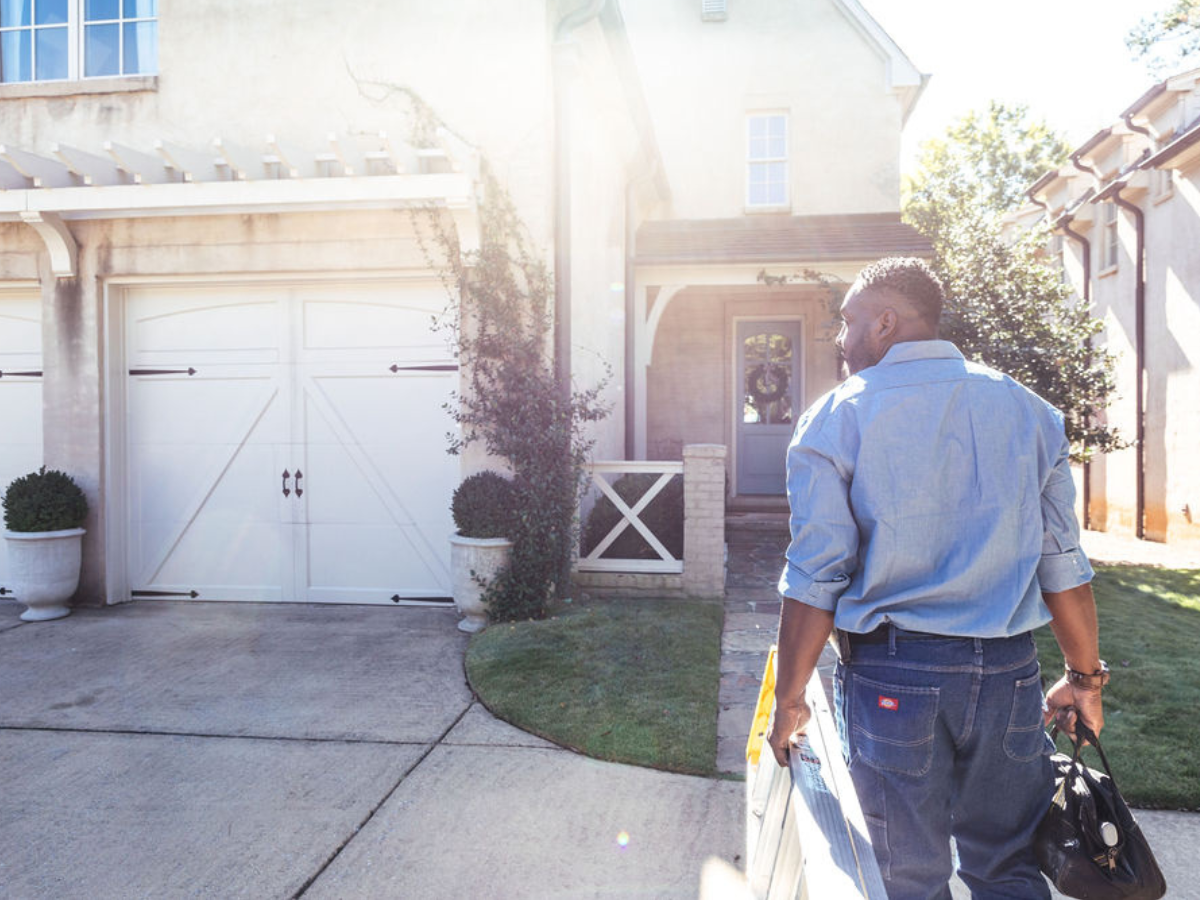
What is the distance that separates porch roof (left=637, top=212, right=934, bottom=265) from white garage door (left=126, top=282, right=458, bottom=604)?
171 inches

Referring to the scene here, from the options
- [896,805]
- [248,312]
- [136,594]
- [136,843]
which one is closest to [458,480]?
[248,312]

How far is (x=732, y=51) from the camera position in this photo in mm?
13641

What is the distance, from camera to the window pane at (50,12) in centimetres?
715

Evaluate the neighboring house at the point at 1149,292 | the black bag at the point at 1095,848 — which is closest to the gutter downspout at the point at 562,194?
the black bag at the point at 1095,848

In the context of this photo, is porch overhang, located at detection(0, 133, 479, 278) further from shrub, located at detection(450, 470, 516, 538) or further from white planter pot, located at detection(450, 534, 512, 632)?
white planter pot, located at detection(450, 534, 512, 632)

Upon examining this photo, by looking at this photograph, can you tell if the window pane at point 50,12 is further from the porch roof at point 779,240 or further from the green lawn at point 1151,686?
the green lawn at point 1151,686

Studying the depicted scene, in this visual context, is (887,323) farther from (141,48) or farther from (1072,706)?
(141,48)

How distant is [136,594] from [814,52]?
12157mm

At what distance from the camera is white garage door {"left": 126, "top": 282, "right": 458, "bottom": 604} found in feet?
22.2

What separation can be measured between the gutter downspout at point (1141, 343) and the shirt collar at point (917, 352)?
1067cm

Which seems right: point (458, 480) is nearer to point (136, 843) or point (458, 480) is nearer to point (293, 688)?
point (293, 688)

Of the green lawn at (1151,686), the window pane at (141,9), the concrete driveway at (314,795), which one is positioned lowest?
the concrete driveway at (314,795)

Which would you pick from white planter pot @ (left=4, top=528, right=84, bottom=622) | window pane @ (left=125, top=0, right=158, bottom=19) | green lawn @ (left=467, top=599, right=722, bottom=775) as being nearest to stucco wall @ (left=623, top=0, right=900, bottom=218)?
window pane @ (left=125, top=0, right=158, bottom=19)

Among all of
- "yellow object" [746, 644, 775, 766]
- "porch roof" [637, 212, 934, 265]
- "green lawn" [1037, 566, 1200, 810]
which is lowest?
"green lawn" [1037, 566, 1200, 810]
